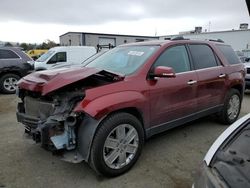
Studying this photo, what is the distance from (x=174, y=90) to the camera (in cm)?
396

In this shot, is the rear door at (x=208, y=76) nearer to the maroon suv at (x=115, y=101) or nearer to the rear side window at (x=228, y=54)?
the maroon suv at (x=115, y=101)

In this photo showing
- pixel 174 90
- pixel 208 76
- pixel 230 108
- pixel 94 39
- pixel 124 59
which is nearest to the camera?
pixel 174 90

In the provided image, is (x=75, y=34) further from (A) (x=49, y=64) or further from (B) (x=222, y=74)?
(B) (x=222, y=74)

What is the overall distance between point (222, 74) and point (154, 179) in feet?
8.81

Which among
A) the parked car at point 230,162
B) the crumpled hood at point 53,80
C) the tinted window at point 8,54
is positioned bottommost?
the parked car at point 230,162

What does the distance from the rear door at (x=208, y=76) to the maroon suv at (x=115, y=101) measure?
0.02m

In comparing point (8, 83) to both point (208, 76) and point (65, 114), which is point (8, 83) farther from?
point (208, 76)

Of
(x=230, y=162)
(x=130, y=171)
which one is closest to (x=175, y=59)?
(x=130, y=171)

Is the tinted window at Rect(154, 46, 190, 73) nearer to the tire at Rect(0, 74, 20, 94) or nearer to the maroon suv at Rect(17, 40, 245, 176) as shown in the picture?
the maroon suv at Rect(17, 40, 245, 176)

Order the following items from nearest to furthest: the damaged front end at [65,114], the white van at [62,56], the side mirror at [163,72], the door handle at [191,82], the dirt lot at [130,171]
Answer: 1. the damaged front end at [65,114]
2. the dirt lot at [130,171]
3. the side mirror at [163,72]
4. the door handle at [191,82]
5. the white van at [62,56]

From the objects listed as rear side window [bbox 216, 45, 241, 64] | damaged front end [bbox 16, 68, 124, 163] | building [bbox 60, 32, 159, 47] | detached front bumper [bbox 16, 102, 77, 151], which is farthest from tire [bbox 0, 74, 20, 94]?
building [bbox 60, 32, 159, 47]

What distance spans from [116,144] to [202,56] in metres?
2.46

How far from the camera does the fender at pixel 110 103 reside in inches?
118

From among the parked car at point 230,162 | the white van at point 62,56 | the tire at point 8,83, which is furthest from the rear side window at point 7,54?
the parked car at point 230,162
